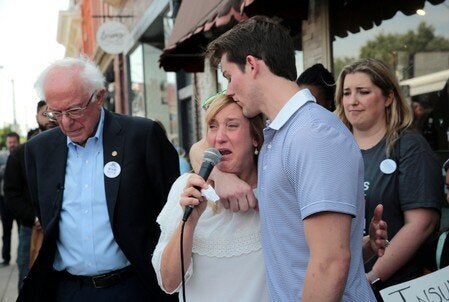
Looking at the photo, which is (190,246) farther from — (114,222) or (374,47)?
(374,47)

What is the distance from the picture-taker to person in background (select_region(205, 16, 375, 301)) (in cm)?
175

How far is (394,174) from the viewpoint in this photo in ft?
10.2

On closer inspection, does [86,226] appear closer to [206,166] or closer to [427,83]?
[206,166]

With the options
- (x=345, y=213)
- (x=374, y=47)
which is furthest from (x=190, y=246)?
(x=374, y=47)

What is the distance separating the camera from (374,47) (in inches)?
225

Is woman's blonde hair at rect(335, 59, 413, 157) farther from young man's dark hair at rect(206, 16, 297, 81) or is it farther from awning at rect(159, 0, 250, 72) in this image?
awning at rect(159, 0, 250, 72)

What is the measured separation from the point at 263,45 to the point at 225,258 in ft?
2.75

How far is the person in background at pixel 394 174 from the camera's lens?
10.0ft

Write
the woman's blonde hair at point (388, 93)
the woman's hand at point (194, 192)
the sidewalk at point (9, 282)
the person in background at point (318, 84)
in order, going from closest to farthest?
the woman's hand at point (194, 192) < the woman's blonde hair at point (388, 93) < the person in background at point (318, 84) < the sidewalk at point (9, 282)

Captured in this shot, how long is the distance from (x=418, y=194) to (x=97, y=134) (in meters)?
1.75

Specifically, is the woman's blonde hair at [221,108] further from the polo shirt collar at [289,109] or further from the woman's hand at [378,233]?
the woman's hand at [378,233]

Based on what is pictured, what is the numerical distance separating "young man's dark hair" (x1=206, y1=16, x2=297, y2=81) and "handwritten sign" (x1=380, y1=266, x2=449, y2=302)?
119 cm

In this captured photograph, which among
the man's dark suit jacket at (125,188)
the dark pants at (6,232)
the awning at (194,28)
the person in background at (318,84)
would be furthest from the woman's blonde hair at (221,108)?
the dark pants at (6,232)

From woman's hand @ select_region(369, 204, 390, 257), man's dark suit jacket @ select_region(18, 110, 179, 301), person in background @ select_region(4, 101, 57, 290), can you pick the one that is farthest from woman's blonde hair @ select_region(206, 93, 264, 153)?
person in background @ select_region(4, 101, 57, 290)
